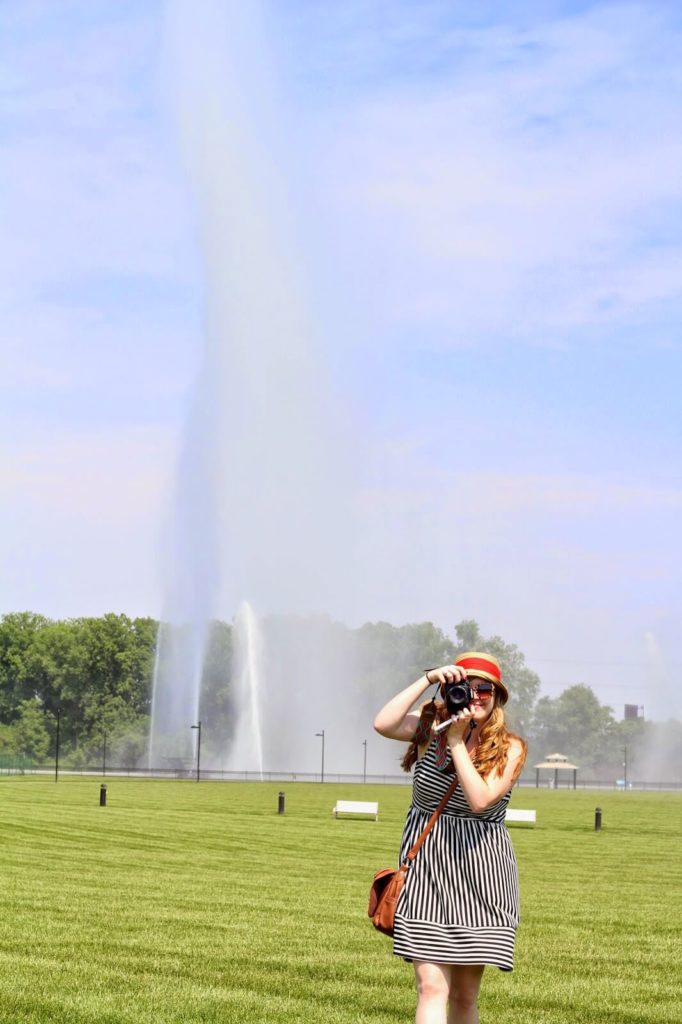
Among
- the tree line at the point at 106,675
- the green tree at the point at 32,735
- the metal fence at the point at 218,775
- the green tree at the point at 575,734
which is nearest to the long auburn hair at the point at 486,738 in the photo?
the metal fence at the point at 218,775

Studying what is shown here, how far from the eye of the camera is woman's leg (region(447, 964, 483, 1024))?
24.8 ft

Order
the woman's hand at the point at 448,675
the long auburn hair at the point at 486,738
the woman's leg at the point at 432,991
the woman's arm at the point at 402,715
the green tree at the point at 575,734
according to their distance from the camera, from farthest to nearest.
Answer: the green tree at the point at 575,734, the woman's arm at the point at 402,715, the long auburn hair at the point at 486,738, the woman's hand at the point at 448,675, the woman's leg at the point at 432,991

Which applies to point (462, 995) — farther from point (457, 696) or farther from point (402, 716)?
point (457, 696)

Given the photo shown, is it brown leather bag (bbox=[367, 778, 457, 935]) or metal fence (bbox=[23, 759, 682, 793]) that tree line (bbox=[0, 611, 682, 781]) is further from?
brown leather bag (bbox=[367, 778, 457, 935])

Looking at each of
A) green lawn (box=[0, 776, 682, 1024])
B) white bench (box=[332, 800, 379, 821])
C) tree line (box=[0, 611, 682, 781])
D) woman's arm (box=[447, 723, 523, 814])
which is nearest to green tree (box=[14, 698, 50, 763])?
tree line (box=[0, 611, 682, 781])

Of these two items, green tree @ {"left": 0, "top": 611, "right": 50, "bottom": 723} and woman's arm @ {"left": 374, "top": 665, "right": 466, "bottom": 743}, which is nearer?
woman's arm @ {"left": 374, "top": 665, "right": 466, "bottom": 743}

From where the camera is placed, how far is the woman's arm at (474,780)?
7.34 m

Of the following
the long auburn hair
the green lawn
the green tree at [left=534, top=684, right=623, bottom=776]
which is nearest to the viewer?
the long auburn hair

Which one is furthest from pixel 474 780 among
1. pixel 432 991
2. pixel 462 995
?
pixel 462 995

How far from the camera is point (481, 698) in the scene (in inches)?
297

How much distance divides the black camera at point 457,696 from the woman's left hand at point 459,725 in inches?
1.0

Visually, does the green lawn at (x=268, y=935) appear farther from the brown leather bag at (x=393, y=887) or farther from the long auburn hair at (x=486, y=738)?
the long auburn hair at (x=486, y=738)

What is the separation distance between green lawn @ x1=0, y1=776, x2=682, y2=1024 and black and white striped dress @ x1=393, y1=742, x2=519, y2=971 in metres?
3.41

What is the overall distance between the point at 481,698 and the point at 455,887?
0.97 meters
